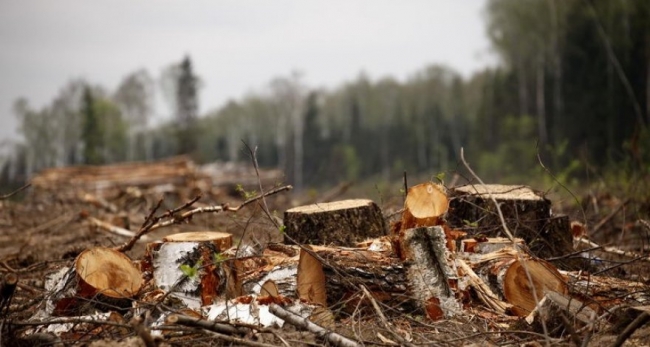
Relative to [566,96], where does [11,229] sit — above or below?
below

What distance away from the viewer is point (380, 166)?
43875mm

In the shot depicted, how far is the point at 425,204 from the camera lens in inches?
150

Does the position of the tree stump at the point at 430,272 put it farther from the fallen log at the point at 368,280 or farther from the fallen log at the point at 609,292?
the fallen log at the point at 609,292

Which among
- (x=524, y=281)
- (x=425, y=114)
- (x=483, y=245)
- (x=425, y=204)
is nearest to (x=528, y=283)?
(x=524, y=281)

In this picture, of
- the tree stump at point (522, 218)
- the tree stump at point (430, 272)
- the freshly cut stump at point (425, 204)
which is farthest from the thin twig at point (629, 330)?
the tree stump at point (522, 218)

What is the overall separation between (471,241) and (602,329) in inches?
46.6

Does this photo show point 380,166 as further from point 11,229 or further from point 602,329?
point 602,329

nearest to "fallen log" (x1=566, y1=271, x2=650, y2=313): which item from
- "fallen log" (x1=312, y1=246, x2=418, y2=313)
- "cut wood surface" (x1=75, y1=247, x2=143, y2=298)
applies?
Answer: "fallen log" (x1=312, y1=246, x2=418, y2=313)

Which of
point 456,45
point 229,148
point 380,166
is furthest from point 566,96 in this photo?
point 229,148

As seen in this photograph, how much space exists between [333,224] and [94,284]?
180 centimetres

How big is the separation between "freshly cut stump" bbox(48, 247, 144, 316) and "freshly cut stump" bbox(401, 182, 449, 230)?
2.04m

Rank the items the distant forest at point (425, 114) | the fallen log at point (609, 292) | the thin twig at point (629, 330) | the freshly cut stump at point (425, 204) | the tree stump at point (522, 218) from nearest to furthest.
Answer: the thin twig at point (629, 330) < the fallen log at point (609, 292) < the freshly cut stump at point (425, 204) < the tree stump at point (522, 218) < the distant forest at point (425, 114)

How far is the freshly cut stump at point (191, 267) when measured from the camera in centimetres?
360

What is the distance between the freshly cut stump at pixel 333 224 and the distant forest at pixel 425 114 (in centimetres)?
580
